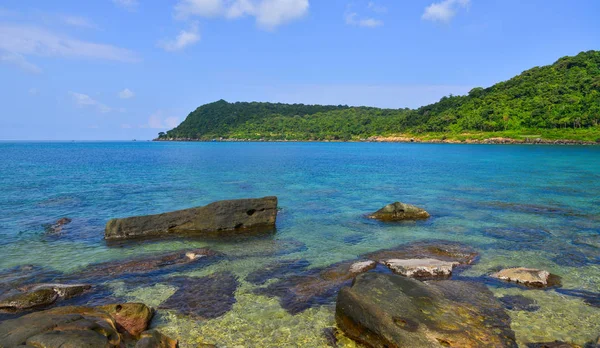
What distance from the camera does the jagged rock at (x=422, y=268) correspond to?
47.1 feet

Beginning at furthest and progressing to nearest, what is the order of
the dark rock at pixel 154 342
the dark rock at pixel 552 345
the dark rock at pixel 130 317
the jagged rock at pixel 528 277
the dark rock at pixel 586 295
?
the jagged rock at pixel 528 277, the dark rock at pixel 586 295, the dark rock at pixel 130 317, the dark rock at pixel 552 345, the dark rock at pixel 154 342

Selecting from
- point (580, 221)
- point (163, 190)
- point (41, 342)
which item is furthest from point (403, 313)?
point (163, 190)

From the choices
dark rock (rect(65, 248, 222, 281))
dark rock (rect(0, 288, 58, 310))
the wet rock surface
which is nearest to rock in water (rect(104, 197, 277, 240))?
dark rock (rect(65, 248, 222, 281))

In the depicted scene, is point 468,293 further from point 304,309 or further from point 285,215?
point 285,215

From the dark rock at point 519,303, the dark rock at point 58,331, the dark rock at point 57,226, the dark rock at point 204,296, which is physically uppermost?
the dark rock at point 58,331

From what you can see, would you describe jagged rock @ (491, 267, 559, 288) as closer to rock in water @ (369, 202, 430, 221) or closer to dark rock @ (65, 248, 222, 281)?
rock in water @ (369, 202, 430, 221)

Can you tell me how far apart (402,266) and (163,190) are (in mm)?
30745

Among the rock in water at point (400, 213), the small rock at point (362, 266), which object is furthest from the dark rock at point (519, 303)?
the rock in water at point (400, 213)

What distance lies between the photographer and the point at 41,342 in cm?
724

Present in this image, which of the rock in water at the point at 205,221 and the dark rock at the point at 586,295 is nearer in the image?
the dark rock at the point at 586,295

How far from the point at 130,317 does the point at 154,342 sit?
244cm

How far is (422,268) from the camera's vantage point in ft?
47.8

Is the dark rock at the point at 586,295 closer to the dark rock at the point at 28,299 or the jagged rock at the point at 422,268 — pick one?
the jagged rock at the point at 422,268

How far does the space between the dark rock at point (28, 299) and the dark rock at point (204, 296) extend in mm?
3860
